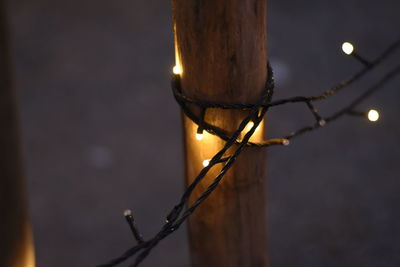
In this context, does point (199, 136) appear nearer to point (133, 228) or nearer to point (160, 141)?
point (133, 228)

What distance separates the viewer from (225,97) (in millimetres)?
1722

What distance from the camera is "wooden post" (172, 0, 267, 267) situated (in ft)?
5.38

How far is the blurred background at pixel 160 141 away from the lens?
467 centimetres

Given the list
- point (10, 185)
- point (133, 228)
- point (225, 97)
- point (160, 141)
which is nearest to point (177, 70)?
point (225, 97)

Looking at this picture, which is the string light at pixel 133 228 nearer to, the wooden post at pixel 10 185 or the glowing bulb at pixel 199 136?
the glowing bulb at pixel 199 136

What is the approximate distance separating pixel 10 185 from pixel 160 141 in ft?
12.3

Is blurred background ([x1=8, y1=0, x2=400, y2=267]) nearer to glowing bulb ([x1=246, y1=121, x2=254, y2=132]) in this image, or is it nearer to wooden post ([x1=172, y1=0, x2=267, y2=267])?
wooden post ([x1=172, y1=0, x2=267, y2=267])

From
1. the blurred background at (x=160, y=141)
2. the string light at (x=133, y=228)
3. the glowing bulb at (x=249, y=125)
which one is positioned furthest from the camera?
the blurred background at (x=160, y=141)

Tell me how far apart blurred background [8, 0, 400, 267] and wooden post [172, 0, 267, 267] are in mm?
2524

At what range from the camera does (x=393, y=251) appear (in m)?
4.40

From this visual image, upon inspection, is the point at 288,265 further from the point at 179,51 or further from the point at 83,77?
the point at 83,77

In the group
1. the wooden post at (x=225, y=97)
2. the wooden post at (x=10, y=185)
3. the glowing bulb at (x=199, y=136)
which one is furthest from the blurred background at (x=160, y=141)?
the glowing bulb at (x=199, y=136)

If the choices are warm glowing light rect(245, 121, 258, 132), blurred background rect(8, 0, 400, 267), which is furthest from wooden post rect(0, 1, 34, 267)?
blurred background rect(8, 0, 400, 267)

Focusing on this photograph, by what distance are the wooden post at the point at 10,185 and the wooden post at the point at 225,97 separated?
72cm
